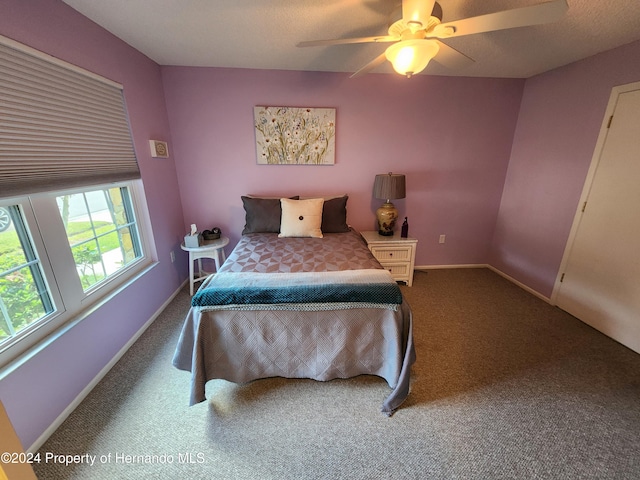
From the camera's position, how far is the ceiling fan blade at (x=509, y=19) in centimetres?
100

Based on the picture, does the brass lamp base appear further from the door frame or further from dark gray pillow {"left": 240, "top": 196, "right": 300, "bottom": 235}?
the door frame

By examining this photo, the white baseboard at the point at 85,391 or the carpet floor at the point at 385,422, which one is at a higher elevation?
the white baseboard at the point at 85,391

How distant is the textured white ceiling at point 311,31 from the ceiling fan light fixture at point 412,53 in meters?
0.37

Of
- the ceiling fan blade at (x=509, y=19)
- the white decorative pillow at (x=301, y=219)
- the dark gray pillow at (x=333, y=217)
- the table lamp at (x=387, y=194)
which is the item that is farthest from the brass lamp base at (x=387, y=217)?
the ceiling fan blade at (x=509, y=19)

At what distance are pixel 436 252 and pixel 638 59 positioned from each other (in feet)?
7.29

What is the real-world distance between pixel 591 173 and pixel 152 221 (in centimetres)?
389

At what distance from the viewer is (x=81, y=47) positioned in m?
1.58

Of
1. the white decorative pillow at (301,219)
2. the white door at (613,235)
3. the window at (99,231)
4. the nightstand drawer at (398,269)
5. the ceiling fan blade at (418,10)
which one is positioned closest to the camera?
the ceiling fan blade at (418,10)

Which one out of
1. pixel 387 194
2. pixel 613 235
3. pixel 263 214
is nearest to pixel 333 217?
pixel 387 194

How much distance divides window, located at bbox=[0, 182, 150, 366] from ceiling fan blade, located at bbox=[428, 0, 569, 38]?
91.8 inches

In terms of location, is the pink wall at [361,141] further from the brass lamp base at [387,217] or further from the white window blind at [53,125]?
the white window blind at [53,125]

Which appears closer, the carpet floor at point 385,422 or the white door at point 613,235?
the carpet floor at point 385,422

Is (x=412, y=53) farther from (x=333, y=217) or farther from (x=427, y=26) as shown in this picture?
(x=333, y=217)

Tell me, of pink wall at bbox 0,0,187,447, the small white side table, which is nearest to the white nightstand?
the small white side table
